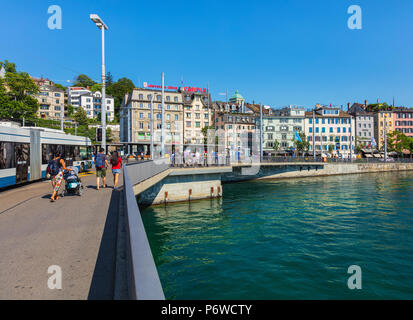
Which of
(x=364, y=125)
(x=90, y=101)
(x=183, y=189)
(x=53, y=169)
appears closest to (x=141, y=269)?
(x=53, y=169)

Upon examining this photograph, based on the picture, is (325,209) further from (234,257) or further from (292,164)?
(292,164)

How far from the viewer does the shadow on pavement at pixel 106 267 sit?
3.95 meters

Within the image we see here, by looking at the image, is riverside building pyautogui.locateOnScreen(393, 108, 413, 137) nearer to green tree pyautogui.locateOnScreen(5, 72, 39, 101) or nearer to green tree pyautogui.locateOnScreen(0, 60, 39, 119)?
green tree pyautogui.locateOnScreen(0, 60, 39, 119)

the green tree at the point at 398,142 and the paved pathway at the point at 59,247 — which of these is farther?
the green tree at the point at 398,142

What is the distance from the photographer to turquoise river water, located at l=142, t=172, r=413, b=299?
1003 centimetres

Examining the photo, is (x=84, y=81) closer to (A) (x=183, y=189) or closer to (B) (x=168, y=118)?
(B) (x=168, y=118)

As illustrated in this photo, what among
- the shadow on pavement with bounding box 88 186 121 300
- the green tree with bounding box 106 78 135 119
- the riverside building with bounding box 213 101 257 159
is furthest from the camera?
the green tree with bounding box 106 78 135 119

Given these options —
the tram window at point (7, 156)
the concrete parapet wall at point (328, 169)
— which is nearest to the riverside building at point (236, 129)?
the concrete parapet wall at point (328, 169)

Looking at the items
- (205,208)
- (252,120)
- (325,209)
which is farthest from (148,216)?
(252,120)

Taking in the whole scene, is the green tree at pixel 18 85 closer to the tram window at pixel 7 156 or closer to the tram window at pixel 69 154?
the tram window at pixel 69 154

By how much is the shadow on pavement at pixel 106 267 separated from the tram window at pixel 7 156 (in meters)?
9.66

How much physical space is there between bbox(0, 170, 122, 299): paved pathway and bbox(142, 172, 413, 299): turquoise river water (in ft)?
13.3

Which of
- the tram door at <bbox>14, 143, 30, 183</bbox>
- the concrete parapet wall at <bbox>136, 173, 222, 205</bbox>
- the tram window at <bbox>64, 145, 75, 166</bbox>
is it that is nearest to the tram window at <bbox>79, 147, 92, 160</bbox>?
the tram window at <bbox>64, 145, 75, 166</bbox>

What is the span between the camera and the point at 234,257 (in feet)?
43.0
